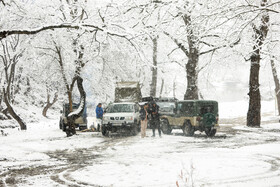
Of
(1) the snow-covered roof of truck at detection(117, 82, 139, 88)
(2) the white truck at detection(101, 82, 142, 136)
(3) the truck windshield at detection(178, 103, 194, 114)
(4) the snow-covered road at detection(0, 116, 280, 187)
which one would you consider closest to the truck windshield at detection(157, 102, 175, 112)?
(2) the white truck at detection(101, 82, 142, 136)

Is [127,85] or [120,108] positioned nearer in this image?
[120,108]

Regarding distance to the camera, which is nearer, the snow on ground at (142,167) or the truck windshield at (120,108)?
the snow on ground at (142,167)

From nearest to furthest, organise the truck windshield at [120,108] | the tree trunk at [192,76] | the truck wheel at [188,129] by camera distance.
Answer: the truck wheel at [188,129]
the truck windshield at [120,108]
the tree trunk at [192,76]

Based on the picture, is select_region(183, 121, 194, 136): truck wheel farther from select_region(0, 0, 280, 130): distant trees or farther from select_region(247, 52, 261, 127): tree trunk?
select_region(247, 52, 261, 127): tree trunk

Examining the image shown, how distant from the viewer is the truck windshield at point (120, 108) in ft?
67.1

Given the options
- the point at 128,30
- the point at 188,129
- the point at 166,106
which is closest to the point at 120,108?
the point at 166,106

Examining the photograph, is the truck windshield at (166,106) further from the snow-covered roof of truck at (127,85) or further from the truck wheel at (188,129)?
the snow-covered roof of truck at (127,85)

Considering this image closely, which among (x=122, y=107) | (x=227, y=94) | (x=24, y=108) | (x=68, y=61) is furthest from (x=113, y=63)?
(x=227, y=94)

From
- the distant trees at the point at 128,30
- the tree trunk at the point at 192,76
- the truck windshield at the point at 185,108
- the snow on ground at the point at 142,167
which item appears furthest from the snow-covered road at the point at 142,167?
the tree trunk at the point at 192,76

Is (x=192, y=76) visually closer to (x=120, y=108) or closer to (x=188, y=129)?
(x=120, y=108)

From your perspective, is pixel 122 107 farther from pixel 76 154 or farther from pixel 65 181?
pixel 65 181

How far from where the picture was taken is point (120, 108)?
20.6 m

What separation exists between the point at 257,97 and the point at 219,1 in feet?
39.1

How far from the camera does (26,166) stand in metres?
9.80
